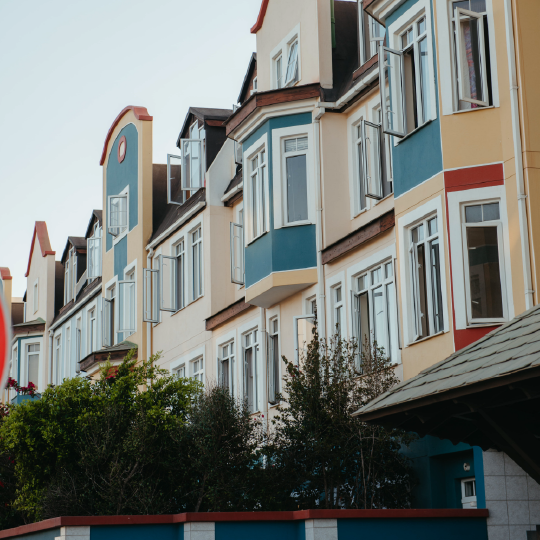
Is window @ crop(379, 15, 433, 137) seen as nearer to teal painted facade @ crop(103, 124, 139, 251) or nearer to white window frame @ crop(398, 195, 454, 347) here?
white window frame @ crop(398, 195, 454, 347)

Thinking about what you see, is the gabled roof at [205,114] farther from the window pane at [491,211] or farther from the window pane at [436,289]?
the window pane at [491,211]

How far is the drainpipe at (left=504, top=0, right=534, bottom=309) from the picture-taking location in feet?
43.5

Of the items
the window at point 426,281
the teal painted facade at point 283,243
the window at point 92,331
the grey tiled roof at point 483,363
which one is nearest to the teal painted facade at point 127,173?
the window at point 92,331

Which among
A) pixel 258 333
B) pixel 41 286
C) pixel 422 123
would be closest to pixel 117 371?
pixel 258 333

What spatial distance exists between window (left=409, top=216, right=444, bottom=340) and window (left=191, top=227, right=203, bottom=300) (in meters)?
11.9

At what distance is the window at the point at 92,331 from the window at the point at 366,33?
19619 mm

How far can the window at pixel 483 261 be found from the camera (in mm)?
13906

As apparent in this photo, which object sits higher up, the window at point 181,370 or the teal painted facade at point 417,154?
the teal painted facade at point 417,154

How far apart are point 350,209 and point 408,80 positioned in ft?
13.6

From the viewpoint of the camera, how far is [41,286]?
4512cm

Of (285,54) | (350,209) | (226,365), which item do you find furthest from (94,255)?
(350,209)

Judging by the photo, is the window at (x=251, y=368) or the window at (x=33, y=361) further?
the window at (x=33, y=361)

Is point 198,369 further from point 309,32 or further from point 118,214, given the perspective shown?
point 309,32

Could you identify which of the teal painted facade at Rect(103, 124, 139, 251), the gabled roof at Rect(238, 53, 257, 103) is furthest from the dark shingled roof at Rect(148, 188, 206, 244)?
the gabled roof at Rect(238, 53, 257, 103)
